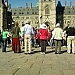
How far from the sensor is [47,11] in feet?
362

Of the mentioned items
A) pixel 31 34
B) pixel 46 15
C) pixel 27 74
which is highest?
pixel 46 15

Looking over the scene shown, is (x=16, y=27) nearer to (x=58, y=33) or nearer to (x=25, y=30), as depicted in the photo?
(x=25, y=30)

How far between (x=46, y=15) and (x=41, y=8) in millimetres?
3856

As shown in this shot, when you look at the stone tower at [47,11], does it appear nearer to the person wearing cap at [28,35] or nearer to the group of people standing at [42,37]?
the group of people standing at [42,37]

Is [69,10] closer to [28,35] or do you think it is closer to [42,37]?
[42,37]

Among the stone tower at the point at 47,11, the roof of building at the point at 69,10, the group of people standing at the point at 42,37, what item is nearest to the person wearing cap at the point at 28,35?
the group of people standing at the point at 42,37

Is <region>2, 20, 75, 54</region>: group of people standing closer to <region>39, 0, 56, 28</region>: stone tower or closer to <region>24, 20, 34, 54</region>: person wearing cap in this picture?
<region>24, 20, 34, 54</region>: person wearing cap

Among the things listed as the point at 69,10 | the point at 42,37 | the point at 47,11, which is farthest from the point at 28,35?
the point at 69,10

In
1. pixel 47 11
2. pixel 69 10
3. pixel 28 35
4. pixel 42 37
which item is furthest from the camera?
pixel 69 10

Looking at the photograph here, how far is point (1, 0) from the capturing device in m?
100

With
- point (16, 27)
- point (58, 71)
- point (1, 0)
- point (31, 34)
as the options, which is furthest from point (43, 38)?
point (1, 0)

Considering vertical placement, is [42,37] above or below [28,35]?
below

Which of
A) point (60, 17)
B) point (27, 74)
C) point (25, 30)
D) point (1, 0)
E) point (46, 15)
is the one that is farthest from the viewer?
point (60, 17)

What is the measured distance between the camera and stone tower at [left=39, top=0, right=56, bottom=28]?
10894cm
